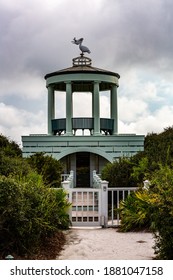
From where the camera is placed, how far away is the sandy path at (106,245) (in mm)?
7914

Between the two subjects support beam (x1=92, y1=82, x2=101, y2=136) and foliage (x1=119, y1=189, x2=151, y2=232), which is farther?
support beam (x1=92, y1=82, x2=101, y2=136)

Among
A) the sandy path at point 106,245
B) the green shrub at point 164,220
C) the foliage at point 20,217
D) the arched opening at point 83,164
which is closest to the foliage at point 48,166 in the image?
the sandy path at point 106,245

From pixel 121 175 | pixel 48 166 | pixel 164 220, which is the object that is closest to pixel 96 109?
pixel 48 166

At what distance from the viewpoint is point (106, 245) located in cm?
895

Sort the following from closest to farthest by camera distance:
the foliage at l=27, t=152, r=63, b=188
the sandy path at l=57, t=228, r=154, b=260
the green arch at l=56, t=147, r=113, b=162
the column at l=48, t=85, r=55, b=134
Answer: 1. the sandy path at l=57, t=228, r=154, b=260
2. the foliage at l=27, t=152, r=63, b=188
3. the green arch at l=56, t=147, r=113, b=162
4. the column at l=48, t=85, r=55, b=134

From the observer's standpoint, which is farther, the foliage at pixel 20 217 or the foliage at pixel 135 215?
the foliage at pixel 135 215

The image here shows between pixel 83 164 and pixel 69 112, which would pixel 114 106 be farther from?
pixel 83 164

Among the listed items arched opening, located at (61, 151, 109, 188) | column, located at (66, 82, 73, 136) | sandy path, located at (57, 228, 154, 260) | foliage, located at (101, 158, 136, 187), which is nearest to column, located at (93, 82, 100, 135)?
column, located at (66, 82, 73, 136)

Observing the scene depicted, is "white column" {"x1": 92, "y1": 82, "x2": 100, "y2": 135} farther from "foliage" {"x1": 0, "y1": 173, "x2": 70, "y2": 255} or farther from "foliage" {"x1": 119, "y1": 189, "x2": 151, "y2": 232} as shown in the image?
"foliage" {"x1": 0, "y1": 173, "x2": 70, "y2": 255}

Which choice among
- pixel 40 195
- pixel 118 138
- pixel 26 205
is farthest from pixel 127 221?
pixel 118 138

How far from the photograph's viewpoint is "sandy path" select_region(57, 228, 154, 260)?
26.0ft

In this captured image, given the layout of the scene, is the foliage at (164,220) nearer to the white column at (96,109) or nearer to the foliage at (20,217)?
the foliage at (20,217)
